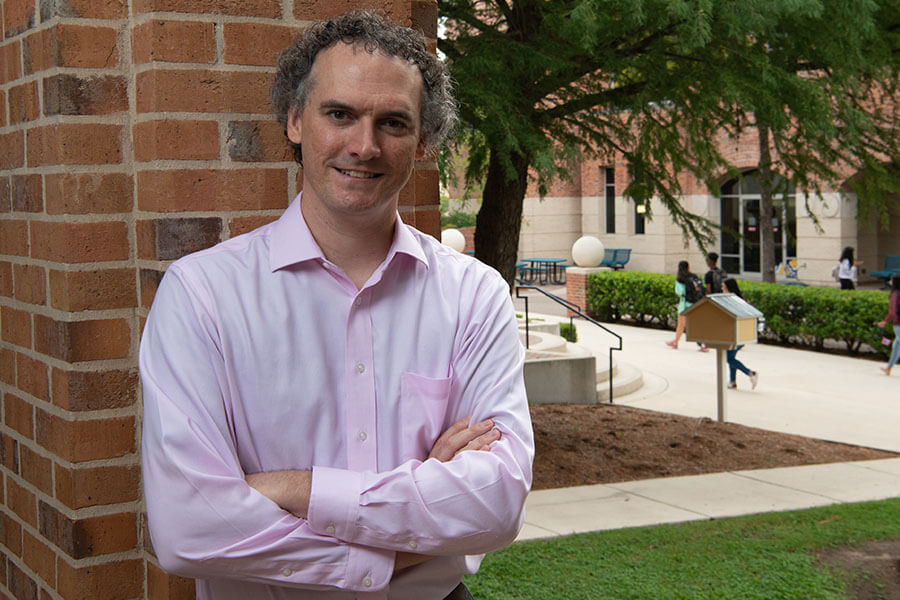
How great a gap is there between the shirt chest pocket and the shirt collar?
0.84 ft

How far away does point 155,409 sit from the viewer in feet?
5.64

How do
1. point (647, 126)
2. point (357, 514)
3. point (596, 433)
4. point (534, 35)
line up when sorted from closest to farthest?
point (357, 514)
point (534, 35)
point (647, 126)
point (596, 433)

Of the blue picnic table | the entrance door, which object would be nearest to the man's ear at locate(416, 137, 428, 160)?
the entrance door

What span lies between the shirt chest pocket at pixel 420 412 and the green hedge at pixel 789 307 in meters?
15.1

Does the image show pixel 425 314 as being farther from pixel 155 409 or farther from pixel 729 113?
pixel 729 113

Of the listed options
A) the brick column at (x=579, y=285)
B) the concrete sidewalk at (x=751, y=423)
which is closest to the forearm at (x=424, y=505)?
the concrete sidewalk at (x=751, y=423)

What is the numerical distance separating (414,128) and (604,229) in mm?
32280

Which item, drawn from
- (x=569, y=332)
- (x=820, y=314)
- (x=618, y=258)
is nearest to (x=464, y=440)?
(x=569, y=332)

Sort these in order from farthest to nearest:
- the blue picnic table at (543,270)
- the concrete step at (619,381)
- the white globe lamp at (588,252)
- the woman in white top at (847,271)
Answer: the blue picnic table at (543,270), the white globe lamp at (588,252), the woman in white top at (847,271), the concrete step at (619,381)

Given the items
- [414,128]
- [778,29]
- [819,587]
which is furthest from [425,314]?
[778,29]

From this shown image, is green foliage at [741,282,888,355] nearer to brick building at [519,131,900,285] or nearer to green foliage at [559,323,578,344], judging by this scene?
brick building at [519,131,900,285]

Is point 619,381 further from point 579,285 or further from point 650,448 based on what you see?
point 579,285

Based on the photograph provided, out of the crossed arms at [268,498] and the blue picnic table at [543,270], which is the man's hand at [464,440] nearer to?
the crossed arms at [268,498]

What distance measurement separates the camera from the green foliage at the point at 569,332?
1702cm
